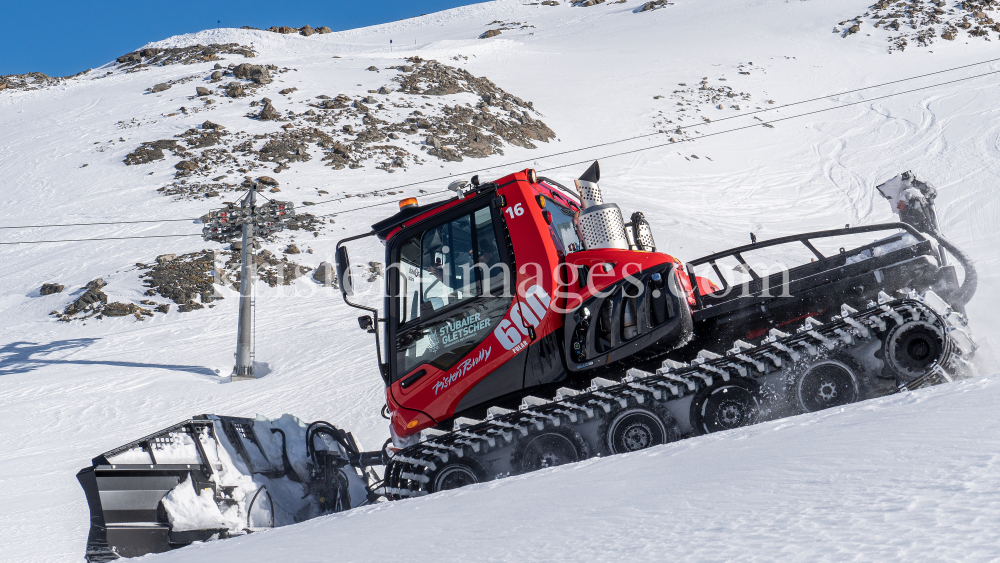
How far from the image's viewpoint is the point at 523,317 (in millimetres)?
5691

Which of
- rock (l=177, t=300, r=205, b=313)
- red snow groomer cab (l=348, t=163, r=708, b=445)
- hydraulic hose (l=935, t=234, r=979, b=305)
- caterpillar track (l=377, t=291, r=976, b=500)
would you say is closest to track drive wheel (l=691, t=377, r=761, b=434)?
caterpillar track (l=377, t=291, r=976, b=500)

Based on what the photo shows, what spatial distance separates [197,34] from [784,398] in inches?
2644

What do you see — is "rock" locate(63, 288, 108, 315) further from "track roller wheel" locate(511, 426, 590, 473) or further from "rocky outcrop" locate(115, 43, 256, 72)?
"rocky outcrop" locate(115, 43, 256, 72)

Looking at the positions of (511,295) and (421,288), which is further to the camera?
(421,288)

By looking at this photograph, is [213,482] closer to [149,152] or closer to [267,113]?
[149,152]

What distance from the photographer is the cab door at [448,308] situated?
5781 millimetres

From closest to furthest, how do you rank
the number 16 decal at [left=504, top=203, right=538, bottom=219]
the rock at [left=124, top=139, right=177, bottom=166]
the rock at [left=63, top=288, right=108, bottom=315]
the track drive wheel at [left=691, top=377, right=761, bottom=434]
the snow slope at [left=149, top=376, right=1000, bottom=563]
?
the snow slope at [left=149, top=376, right=1000, bottom=563]
the track drive wheel at [left=691, top=377, right=761, bottom=434]
the number 16 decal at [left=504, top=203, right=538, bottom=219]
the rock at [left=63, top=288, right=108, bottom=315]
the rock at [left=124, top=139, right=177, bottom=166]

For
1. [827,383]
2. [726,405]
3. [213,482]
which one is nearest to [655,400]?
[726,405]

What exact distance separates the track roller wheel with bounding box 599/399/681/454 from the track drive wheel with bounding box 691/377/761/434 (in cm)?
18

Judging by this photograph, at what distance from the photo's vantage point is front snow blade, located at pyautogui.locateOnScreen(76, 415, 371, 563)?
5586 millimetres

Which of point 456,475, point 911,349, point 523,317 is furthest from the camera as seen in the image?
point 523,317

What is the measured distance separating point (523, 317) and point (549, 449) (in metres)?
1.04

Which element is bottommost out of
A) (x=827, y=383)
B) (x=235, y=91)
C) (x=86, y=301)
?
(x=827, y=383)

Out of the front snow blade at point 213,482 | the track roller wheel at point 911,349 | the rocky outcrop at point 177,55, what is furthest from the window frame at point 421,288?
the rocky outcrop at point 177,55
